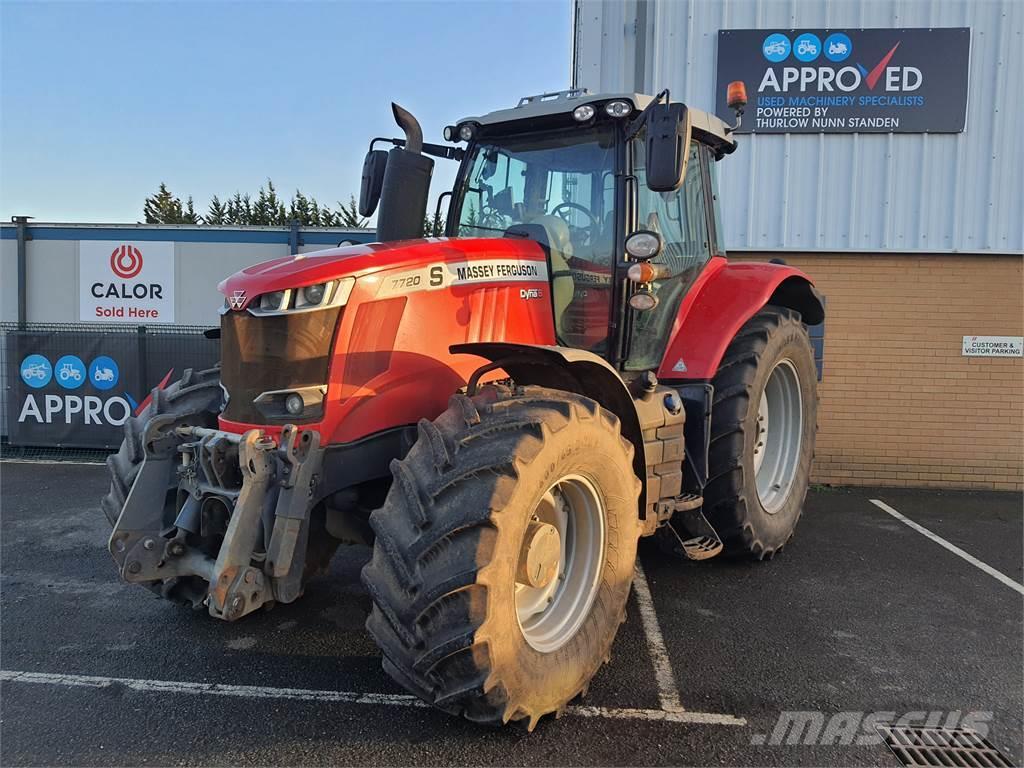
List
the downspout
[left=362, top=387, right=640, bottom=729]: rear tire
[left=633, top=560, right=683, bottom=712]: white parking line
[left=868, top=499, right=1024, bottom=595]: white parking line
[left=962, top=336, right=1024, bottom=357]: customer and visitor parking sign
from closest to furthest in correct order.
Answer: [left=362, top=387, right=640, bottom=729]: rear tire, [left=633, top=560, right=683, bottom=712]: white parking line, [left=868, top=499, right=1024, bottom=595]: white parking line, [left=962, top=336, right=1024, bottom=357]: customer and visitor parking sign, the downspout

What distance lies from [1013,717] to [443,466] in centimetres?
261

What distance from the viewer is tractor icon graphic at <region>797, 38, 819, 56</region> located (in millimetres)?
7189

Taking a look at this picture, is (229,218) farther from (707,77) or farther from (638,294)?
(638,294)

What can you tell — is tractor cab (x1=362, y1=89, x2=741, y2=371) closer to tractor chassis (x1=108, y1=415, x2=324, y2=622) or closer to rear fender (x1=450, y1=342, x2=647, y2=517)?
rear fender (x1=450, y1=342, x2=647, y2=517)

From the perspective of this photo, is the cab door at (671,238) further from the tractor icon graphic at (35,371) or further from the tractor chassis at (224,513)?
the tractor icon graphic at (35,371)

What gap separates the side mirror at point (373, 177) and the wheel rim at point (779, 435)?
3.00 m

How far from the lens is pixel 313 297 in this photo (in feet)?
9.77

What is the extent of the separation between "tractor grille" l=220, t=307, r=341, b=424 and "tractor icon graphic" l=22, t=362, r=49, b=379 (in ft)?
23.1

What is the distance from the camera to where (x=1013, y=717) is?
298cm

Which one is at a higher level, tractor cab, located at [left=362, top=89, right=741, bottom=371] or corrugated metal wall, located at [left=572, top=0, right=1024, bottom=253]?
corrugated metal wall, located at [left=572, top=0, right=1024, bottom=253]

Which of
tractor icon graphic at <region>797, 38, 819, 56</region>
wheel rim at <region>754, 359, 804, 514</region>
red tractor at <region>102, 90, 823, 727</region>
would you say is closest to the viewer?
red tractor at <region>102, 90, 823, 727</region>

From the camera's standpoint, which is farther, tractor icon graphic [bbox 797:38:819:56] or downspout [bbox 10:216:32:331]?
downspout [bbox 10:216:32:331]

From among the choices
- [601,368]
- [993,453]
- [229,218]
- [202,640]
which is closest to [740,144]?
[993,453]

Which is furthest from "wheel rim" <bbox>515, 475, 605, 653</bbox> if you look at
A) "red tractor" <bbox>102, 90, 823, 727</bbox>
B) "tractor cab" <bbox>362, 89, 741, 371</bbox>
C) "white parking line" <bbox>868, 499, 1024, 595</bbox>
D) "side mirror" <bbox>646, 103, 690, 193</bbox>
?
"white parking line" <bbox>868, 499, 1024, 595</bbox>
